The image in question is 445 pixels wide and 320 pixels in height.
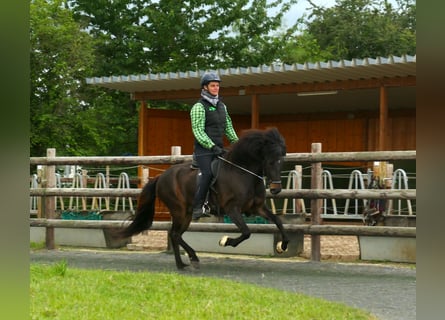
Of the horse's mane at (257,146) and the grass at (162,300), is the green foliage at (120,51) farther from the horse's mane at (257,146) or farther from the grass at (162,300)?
the grass at (162,300)

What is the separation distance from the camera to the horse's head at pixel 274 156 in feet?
24.3

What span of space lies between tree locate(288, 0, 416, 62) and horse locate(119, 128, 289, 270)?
822 inches

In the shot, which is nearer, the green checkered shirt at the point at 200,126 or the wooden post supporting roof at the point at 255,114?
the green checkered shirt at the point at 200,126

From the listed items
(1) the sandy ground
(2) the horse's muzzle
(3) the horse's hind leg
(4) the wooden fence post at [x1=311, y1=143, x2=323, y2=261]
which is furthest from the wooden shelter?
(3) the horse's hind leg

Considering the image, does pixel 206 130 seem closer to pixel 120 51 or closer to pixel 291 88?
pixel 291 88

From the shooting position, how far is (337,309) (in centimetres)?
493

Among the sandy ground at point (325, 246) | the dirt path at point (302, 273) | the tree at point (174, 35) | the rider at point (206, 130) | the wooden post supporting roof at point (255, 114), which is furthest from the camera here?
the tree at point (174, 35)

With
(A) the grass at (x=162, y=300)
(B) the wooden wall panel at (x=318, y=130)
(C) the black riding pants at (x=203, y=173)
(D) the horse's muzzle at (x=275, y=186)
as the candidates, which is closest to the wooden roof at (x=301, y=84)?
(B) the wooden wall panel at (x=318, y=130)

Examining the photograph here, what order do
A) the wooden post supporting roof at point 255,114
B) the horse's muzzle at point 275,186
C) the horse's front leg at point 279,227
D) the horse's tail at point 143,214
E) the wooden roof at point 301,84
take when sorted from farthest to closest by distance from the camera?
the wooden post supporting roof at point 255,114 < the wooden roof at point 301,84 < the horse's tail at point 143,214 < the horse's front leg at point 279,227 < the horse's muzzle at point 275,186

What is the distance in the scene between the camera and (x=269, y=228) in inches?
348

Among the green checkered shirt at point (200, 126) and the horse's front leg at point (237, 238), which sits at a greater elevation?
the green checkered shirt at point (200, 126)

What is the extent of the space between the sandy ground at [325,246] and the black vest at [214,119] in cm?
241

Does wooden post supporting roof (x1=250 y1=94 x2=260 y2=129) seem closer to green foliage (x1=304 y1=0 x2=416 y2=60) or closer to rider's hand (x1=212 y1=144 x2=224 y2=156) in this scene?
rider's hand (x1=212 y1=144 x2=224 y2=156)
